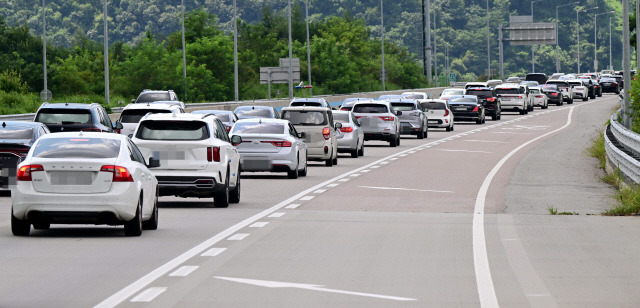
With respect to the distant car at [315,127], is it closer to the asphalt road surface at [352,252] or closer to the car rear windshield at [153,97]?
the asphalt road surface at [352,252]

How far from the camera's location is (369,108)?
149 ft

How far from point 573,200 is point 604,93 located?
105 meters

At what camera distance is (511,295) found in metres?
11.3

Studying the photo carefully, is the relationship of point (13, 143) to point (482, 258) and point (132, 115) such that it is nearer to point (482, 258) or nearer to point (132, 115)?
point (482, 258)

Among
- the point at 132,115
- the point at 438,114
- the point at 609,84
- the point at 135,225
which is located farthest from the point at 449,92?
the point at 135,225

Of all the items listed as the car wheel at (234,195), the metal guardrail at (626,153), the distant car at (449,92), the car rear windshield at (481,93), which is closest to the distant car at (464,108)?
the car rear windshield at (481,93)

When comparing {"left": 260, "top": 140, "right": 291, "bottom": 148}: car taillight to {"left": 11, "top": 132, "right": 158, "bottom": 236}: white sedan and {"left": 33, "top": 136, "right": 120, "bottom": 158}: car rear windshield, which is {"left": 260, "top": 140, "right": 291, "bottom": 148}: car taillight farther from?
{"left": 11, "top": 132, "right": 158, "bottom": 236}: white sedan

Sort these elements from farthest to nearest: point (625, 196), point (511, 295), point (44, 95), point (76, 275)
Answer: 1. point (44, 95)
2. point (625, 196)
3. point (76, 275)
4. point (511, 295)

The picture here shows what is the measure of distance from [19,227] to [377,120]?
29.2 meters

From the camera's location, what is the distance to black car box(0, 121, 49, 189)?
23.7 m

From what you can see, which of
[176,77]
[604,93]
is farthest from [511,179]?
[604,93]

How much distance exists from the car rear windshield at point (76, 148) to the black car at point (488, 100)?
5374 centimetres

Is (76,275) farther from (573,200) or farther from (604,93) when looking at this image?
(604,93)

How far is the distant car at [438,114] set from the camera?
192ft
